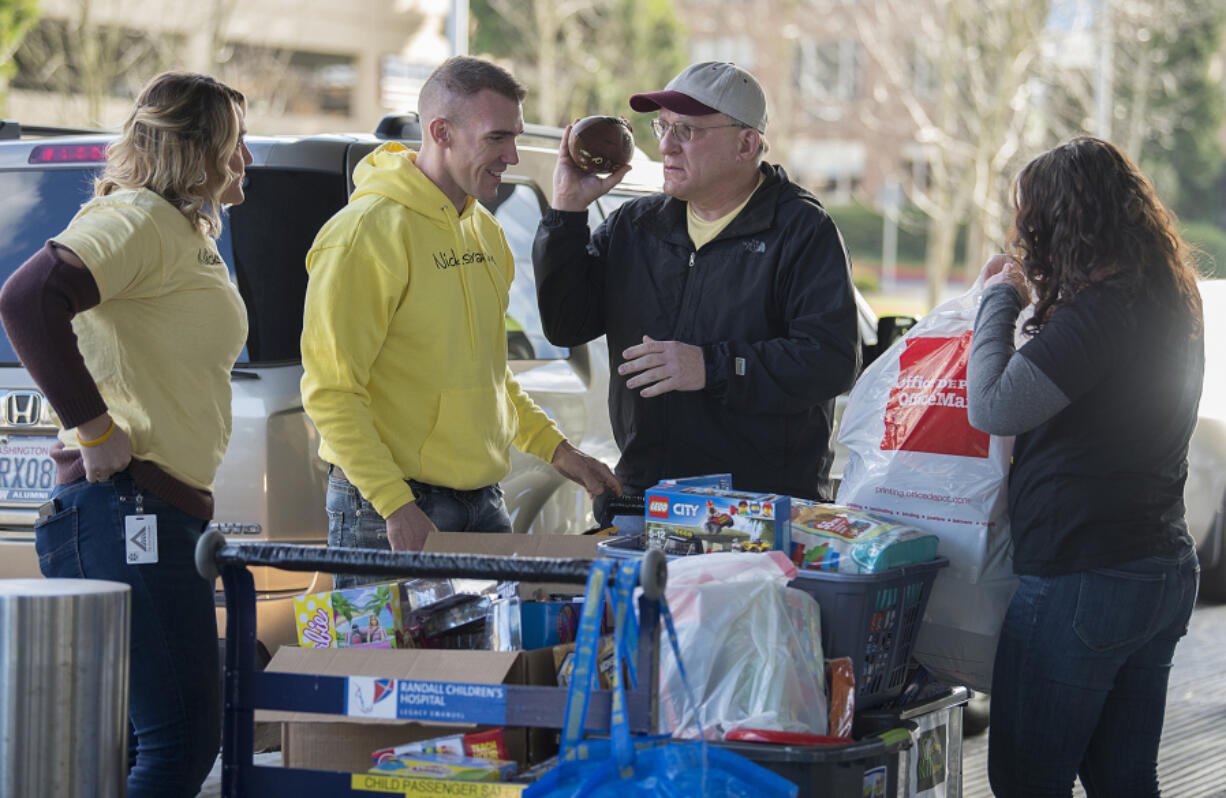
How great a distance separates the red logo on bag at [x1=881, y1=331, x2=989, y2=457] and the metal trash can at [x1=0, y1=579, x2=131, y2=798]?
1.79 metres

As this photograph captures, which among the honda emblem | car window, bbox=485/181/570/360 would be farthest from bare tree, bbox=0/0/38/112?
the honda emblem

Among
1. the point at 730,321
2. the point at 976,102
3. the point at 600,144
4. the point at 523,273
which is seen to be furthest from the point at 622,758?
the point at 976,102

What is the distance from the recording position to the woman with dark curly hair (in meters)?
3.04

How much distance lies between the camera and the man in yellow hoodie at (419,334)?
3.36 metres

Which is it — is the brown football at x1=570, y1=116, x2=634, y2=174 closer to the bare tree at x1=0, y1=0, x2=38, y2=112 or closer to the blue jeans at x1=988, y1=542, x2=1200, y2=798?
the blue jeans at x1=988, y1=542, x2=1200, y2=798

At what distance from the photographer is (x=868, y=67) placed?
47000 mm

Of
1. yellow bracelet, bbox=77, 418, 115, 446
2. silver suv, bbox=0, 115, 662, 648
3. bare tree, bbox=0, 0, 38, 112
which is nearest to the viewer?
yellow bracelet, bbox=77, 418, 115, 446

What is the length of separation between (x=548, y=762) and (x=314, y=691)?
43 centimetres

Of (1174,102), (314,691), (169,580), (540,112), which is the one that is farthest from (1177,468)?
(1174,102)

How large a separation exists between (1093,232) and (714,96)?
4.11 ft

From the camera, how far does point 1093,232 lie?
3076mm

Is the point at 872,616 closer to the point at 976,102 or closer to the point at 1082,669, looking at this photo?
the point at 1082,669

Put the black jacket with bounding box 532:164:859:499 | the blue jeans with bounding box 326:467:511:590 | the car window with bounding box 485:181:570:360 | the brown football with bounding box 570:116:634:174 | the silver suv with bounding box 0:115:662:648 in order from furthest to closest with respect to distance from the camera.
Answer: the car window with bounding box 485:181:570:360
the silver suv with bounding box 0:115:662:648
the brown football with bounding box 570:116:634:174
the black jacket with bounding box 532:164:859:499
the blue jeans with bounding box 326:467:511:590

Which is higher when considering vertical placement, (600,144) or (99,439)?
(600,144)
